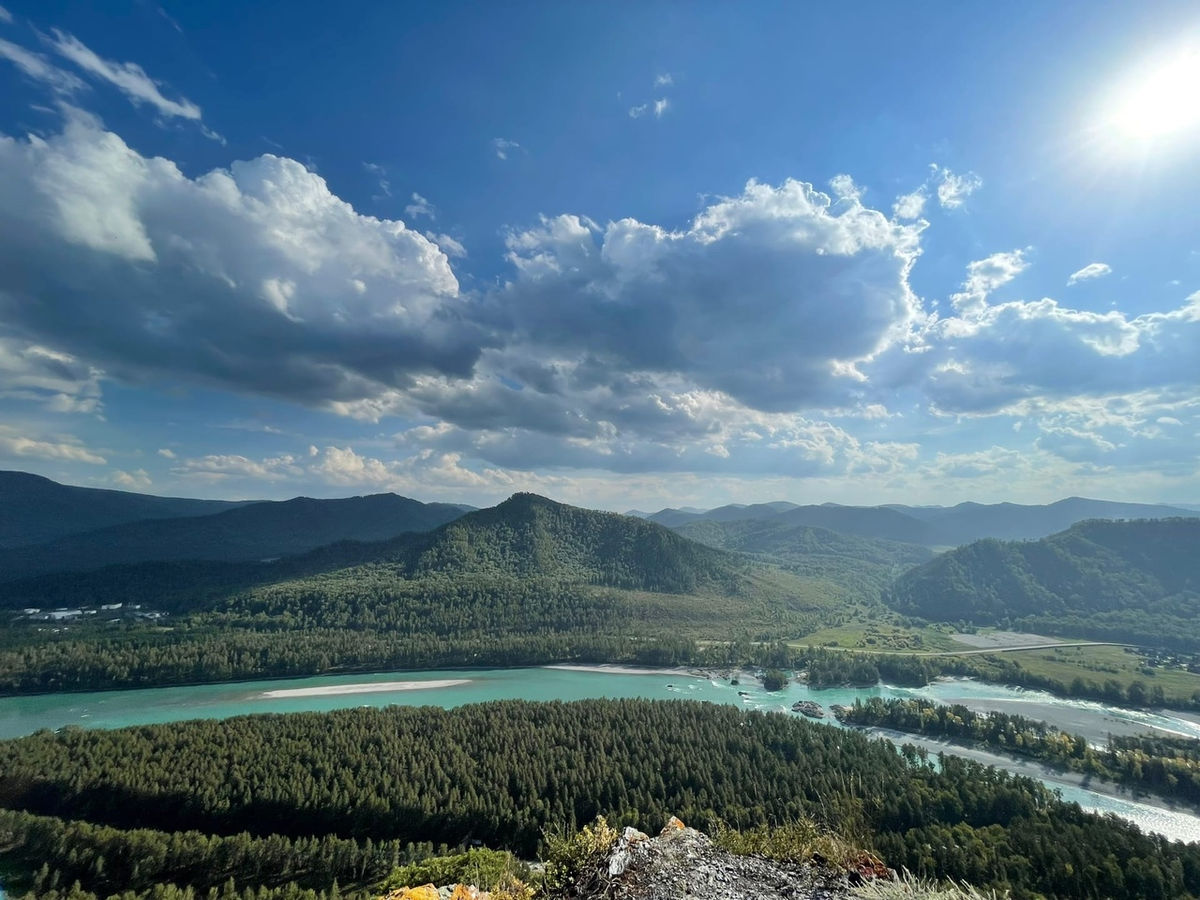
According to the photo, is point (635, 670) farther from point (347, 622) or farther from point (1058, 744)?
point (347, 622)

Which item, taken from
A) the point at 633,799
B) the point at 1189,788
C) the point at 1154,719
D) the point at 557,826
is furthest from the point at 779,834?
the point at 1154,719

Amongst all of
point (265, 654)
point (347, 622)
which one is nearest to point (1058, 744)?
point (265, 654)

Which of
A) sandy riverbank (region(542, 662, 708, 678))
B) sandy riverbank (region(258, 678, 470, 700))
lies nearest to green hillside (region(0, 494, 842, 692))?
sandy riverbank (region(542, 662, 708, 678))

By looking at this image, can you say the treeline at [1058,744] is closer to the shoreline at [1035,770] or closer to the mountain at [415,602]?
the shoreline at [1035,770]

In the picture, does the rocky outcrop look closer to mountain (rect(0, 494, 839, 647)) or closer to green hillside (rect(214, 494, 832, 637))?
mountain (rect(0, 494, 839, 647))

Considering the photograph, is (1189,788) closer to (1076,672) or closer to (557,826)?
(1076,672)

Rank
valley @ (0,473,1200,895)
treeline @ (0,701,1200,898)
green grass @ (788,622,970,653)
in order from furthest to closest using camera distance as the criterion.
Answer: green grass @ (788,622,970,653) < valley @ (0,473,1200,895) < treeline @ (0,701,1200,898)
